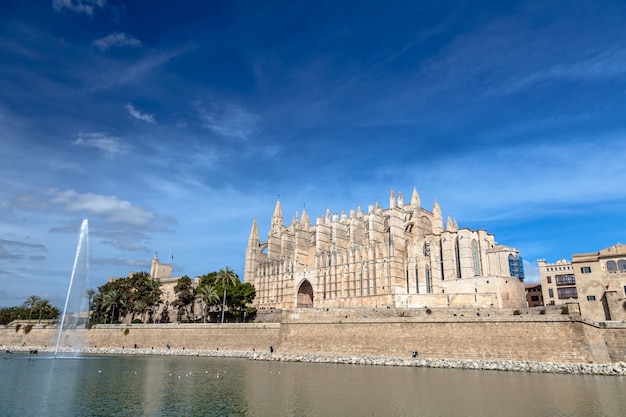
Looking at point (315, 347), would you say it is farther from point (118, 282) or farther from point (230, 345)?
point (118, 282)

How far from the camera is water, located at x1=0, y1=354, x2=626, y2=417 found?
16.9 meters

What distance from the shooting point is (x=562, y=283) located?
5294 cm

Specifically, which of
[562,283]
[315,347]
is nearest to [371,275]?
[315,347]

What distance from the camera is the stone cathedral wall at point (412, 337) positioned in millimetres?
28781

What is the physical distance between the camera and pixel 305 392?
2075 cm

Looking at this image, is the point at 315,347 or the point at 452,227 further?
the point at 452,227

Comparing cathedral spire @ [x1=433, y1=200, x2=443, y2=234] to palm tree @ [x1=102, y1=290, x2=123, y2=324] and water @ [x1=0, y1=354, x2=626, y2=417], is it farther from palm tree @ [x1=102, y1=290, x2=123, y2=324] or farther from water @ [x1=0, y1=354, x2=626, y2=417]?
palm tree @ [x1=102, y1=290, x2=123, y2=324]

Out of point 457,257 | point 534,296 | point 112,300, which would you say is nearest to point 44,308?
point 112,300

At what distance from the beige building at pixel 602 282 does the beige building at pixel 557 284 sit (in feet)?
44.9

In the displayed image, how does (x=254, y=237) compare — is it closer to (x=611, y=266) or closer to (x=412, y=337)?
(x=412, y=337)

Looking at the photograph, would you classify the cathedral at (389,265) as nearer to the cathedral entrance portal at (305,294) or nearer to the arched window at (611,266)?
the cathedral entrance portal at (305,294)

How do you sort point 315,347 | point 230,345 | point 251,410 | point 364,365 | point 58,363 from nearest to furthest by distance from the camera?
point 251,410, point 364,365, point 58,363, point 315,347, point 230,345

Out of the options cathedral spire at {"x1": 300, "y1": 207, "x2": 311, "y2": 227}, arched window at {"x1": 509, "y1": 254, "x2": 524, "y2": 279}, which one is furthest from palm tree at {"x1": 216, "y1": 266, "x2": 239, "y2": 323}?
arched window at {"x1": 509, "y1": 254, "x2": 524, "y2": 279}

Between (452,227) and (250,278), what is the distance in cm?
3128
